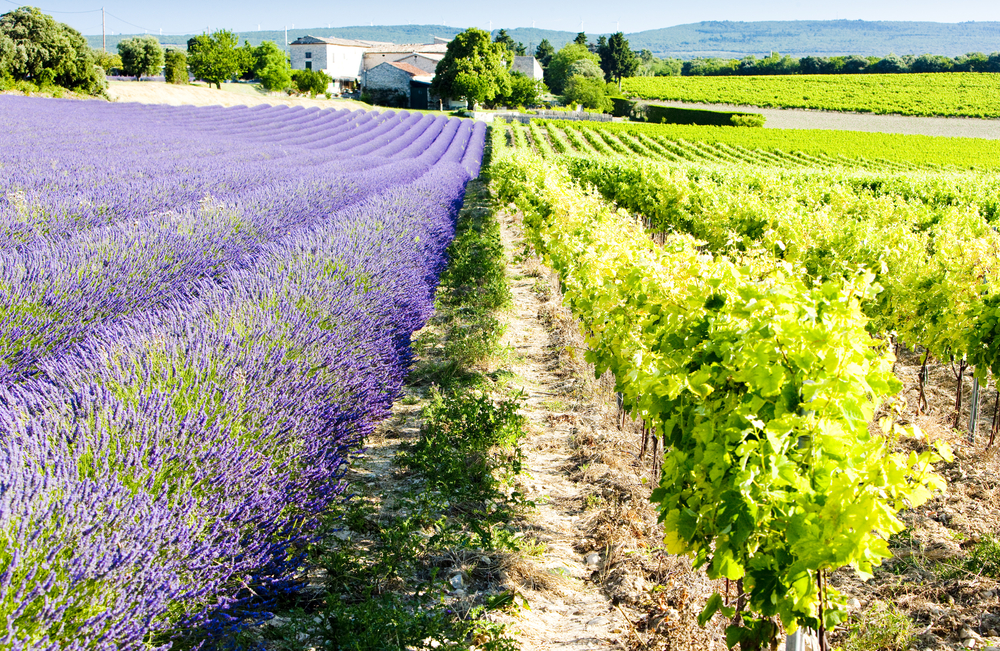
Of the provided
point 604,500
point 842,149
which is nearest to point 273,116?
point 604,500

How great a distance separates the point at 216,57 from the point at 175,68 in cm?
397

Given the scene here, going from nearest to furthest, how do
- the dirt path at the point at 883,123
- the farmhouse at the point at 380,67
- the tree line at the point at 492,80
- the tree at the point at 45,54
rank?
the tree at the point at 45,54 < the dirt path at the point at 883,123 < the tree line at the point at 492,80 < the farmhouse at the point at 380,67

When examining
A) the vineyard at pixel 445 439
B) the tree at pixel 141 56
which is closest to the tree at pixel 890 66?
the tree at pixel 141 56

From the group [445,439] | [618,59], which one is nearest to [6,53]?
[445,439]

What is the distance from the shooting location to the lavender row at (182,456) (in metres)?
1.81

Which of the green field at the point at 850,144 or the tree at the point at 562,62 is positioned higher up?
the tree at the point at 562,62

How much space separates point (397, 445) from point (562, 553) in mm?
1479

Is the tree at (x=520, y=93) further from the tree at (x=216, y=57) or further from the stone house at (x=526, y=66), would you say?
the stone house at (x=526, y=66)

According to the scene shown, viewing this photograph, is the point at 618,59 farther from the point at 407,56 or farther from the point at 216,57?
the point at 216,57

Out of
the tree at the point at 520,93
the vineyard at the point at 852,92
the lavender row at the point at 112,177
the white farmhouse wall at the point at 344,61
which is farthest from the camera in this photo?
the white farmhouse wall at the point at 344,61

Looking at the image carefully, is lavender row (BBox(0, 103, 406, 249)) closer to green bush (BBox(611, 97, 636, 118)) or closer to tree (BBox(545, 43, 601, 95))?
green bush (BBox(611, 97, 636, 118))

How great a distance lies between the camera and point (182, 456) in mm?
2406

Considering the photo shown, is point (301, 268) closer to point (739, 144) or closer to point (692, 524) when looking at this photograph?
point (692, 524)

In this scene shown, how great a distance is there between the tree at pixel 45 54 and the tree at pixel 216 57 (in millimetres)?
25345
